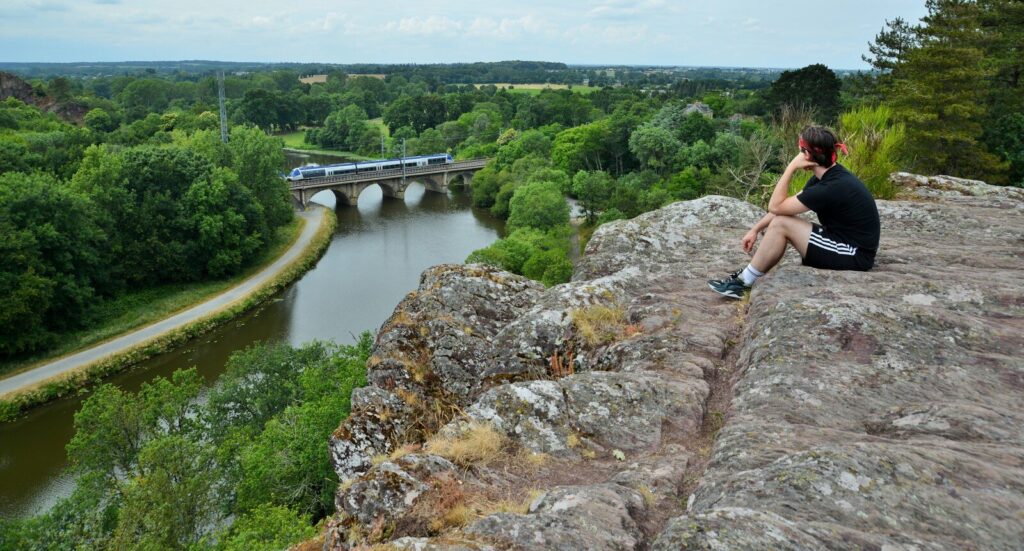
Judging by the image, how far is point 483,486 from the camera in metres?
4.96

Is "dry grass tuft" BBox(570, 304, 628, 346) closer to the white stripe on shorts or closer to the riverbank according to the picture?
the white stripe on shorts

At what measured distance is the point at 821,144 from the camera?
7.04 meters

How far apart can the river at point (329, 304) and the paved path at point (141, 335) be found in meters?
1.44

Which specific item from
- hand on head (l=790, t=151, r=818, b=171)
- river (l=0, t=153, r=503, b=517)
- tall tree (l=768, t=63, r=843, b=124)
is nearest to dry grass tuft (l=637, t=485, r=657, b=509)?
hand on head (l=790, t=151, r=818, b=171)

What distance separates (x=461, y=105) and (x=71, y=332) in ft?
303

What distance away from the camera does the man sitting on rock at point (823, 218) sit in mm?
7027

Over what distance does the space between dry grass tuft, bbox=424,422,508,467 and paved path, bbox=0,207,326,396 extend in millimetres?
28464

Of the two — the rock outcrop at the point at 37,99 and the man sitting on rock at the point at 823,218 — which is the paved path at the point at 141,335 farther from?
the rock outcrop at the point at 37,99

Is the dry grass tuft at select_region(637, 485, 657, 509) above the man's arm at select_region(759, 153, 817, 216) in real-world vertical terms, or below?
below

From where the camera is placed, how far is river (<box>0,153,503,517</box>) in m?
22.3

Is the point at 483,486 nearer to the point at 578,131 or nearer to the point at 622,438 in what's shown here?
the point at 622,438

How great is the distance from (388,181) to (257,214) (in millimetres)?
25866

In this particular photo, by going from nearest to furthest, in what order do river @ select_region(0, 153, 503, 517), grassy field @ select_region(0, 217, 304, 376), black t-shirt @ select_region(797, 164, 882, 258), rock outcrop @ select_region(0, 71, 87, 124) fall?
black t-shirt @ select_region(797, 164, 882, 258), river @ select_region(0, 153, 503, 517), grassy field @ select_region(0, 217, 304, 376), rock outcrop @ select_region(0, 71, 87, 124)

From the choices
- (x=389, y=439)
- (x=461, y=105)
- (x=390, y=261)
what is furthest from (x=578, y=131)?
(x=389, y=439)
